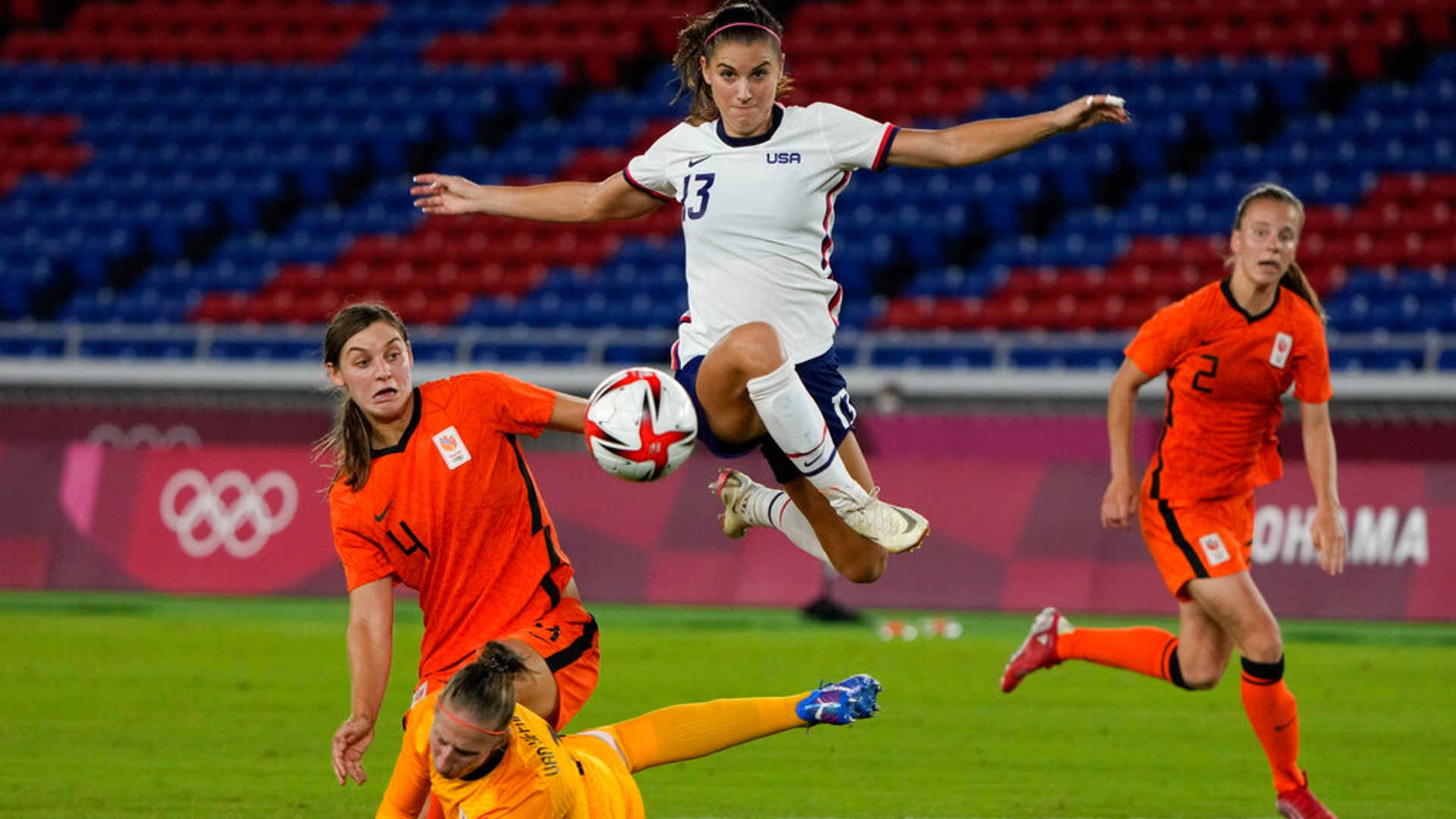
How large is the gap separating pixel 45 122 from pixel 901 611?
53.4 feet

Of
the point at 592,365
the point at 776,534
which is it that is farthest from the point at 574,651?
the point at 592,365

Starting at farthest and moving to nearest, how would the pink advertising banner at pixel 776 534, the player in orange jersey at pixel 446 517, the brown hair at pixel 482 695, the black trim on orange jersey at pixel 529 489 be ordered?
1. the pink advertising banner at pixel 776 534
2. the black trim on orange jersey at pixel 529 489
3. the player in orange jersey at pixel 446 517
4. the brown hair at pixel 482 695

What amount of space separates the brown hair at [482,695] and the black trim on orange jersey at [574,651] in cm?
84

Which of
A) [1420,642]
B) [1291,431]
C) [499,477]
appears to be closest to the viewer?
[499,477]

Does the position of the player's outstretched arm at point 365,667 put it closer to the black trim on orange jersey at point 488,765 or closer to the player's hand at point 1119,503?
the black trim on orange jersey at point 488,765

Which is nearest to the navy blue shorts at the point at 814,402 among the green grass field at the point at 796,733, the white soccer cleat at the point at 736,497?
the white soccer cleat at the point at 736,497

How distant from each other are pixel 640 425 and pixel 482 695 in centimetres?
115

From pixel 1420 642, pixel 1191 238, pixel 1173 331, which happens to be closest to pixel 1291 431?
pixel 1420 642

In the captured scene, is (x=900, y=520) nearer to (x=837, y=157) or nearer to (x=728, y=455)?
(x=728, y=455)

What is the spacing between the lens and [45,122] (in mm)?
26312

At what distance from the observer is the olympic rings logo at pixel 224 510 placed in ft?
52.3

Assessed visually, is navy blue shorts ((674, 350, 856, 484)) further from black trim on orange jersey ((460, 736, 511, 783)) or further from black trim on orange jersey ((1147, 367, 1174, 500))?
black trim on orange jersey ((1147, 367, 1174, 500))

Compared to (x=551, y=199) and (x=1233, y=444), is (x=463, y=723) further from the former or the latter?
(x=1233, y=444)

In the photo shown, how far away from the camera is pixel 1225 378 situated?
7898 mm
